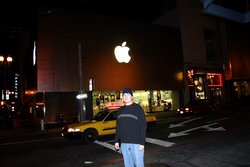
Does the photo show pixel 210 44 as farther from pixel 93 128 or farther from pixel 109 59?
pixel 93 128

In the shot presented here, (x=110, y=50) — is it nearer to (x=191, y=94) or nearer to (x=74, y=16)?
(x=74, y=16)

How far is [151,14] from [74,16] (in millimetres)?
13766

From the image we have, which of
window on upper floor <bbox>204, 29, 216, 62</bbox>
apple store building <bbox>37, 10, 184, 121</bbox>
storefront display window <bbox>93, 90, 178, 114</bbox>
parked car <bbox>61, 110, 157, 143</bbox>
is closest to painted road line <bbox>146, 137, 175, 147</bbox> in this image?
parked car <bbox>61, 110, 157, 143</bbox>

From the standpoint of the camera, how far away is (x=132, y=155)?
14.7 ft

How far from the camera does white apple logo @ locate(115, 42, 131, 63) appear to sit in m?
25.7

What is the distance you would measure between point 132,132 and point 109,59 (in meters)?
21.3

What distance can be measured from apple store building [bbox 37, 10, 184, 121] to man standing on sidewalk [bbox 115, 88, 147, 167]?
15.2m

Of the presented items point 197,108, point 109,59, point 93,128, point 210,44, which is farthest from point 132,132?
point 210,44

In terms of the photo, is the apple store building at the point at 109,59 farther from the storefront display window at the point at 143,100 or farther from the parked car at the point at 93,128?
the parked car at the point at 93,128

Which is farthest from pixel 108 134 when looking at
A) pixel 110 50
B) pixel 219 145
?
pixel 110 50

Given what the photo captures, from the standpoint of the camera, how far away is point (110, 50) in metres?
25.5

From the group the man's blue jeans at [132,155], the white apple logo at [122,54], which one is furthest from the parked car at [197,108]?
the man's blue jeans at [132,155]

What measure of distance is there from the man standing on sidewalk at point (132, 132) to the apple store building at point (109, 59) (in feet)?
49.8

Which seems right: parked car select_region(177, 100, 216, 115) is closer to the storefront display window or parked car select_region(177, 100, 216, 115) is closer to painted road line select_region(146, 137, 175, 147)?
the storefront display window
